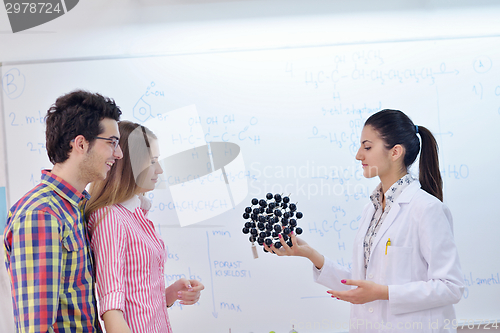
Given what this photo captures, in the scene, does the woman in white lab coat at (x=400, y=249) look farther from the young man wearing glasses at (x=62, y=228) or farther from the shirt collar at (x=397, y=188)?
the young man wearing glasses at (x=62, y=228)

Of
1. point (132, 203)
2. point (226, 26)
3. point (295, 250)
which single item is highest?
point (226, 26)

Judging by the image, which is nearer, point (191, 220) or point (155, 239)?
point (155, 239)

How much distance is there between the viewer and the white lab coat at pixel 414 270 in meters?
1.16

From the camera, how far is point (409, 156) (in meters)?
1.36

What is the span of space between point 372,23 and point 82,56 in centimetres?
168

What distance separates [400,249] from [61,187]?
1.11 meters

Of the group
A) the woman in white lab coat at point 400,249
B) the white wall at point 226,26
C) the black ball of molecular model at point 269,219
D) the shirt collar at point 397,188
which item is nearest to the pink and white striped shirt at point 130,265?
the black ball of molecular model at point 269,219

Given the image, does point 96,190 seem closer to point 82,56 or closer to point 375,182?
point 82,56

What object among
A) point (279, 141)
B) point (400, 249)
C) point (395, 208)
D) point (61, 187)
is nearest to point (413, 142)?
point (395, 208)

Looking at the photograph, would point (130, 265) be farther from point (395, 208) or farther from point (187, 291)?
point (395, 208)

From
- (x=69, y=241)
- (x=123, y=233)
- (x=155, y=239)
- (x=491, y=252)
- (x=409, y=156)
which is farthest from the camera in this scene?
(x=491, y=252)

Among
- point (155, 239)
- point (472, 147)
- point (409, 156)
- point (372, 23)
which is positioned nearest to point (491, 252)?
point (472, 147)

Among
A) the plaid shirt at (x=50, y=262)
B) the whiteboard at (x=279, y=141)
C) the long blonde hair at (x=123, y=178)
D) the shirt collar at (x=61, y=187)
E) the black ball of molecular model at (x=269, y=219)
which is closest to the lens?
the plaid shirt at (x=50, y=262)

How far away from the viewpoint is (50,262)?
856mm
